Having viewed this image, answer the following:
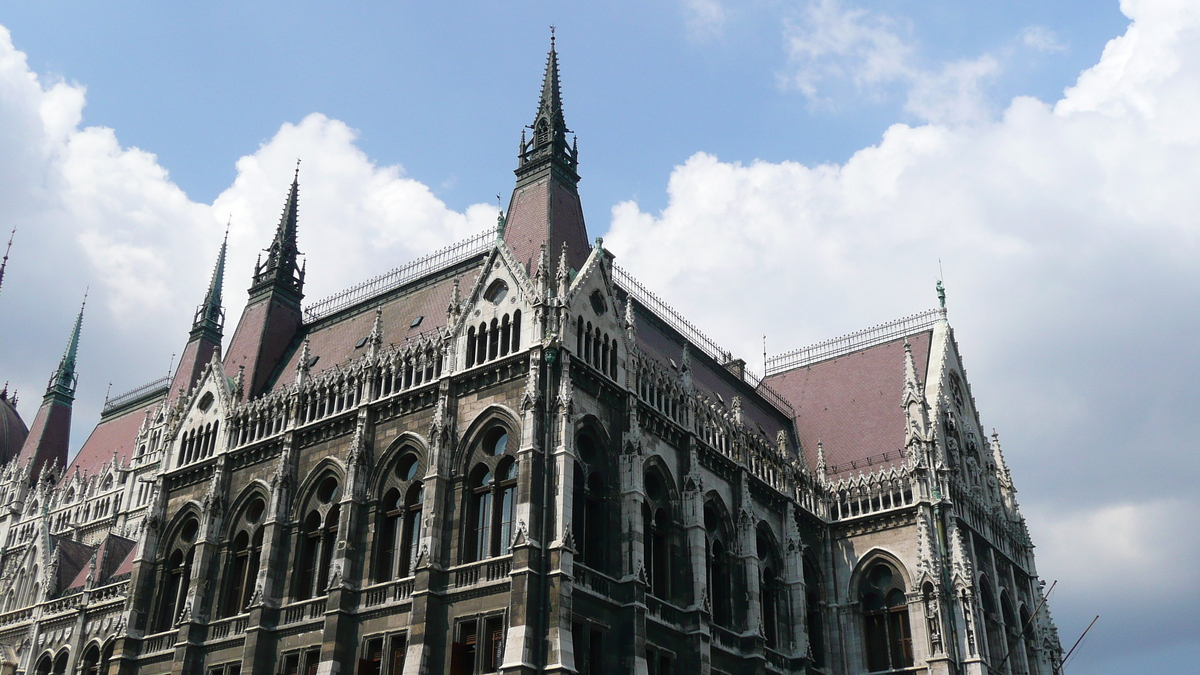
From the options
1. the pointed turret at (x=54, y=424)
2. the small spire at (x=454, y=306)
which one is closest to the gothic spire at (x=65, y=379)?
the pointed turret at (x=54, y=424)

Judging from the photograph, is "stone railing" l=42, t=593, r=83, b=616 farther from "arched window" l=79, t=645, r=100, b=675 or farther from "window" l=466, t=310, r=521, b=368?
"window" l=466, t=310, r=521, b=368

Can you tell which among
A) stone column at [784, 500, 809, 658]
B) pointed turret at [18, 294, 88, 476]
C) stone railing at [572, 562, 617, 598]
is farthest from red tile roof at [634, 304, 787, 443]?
pointed turret at [18, 294, 88, 476]

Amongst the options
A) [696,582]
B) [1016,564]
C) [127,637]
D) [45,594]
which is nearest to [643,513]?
[696,582]

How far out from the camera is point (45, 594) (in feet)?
189

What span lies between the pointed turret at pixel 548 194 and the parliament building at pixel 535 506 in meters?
0.15

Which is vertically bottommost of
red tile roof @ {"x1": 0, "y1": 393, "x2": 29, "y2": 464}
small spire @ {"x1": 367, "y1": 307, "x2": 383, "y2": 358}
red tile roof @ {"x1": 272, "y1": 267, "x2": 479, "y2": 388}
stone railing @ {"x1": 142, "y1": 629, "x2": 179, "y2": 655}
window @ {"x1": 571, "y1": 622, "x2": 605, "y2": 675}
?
window @ {"x1": 571, "y1": 622, "x2": 605, "y2": 675}

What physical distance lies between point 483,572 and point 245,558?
1417 centimetres

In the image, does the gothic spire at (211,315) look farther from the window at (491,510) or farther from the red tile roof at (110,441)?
the window at (491,510)

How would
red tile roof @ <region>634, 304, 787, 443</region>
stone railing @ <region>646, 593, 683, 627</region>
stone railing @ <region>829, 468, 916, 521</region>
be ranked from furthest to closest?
red tile roof @ <region>634, 304, 787, 443</region>
stone railing @ <region>829, 468, 916, 521</region>
stone railing @ <region>646, 593, 683, 627</region>

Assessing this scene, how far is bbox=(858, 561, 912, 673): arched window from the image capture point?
52.4 metres

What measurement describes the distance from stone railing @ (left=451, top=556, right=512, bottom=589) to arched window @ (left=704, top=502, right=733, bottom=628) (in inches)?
459

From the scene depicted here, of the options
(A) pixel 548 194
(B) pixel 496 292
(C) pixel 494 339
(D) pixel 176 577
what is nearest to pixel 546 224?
(A) pixel 548 194

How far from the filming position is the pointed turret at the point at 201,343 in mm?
64875

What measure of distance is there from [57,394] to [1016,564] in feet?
238
